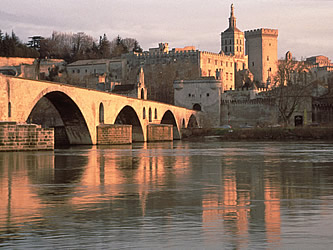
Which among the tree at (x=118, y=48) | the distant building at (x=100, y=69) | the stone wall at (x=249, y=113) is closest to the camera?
the stone wall at (x=249, y=113)

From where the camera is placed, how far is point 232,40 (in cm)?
17400

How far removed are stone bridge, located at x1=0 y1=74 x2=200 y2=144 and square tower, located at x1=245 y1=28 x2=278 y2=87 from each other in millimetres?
73457

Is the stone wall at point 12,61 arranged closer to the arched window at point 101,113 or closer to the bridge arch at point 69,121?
the arched window at point 101,113

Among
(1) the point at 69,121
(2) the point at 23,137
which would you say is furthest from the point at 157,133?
(2) the point at 23,137

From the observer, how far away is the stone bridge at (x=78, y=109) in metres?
36.8

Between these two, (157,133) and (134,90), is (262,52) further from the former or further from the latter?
(157,133)

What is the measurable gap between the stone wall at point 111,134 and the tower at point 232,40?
407ft

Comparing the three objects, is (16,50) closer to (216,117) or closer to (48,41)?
(48,41)

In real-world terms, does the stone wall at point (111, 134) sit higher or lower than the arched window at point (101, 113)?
lower

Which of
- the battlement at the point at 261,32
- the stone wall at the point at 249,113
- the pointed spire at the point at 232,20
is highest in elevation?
the pointed spire at the point at 232,20

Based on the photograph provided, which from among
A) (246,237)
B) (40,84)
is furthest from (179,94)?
(246,237)

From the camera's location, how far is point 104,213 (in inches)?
431

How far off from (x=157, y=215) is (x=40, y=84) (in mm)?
31080

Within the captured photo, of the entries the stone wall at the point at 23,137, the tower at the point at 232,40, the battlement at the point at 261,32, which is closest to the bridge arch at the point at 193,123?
the stone wall at the point at 23,137
